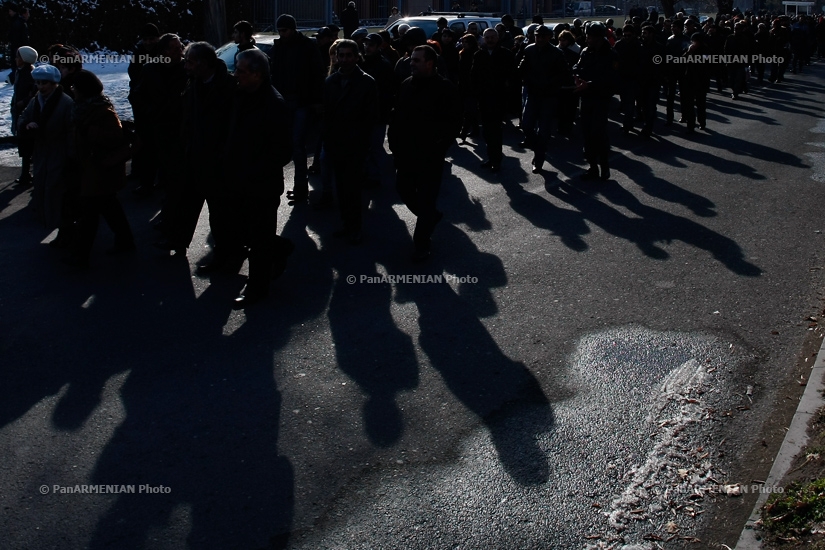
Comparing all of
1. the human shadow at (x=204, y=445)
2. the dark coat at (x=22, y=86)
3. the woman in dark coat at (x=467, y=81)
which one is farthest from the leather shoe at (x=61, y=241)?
the woman in dark coat at (x=467, y=81)

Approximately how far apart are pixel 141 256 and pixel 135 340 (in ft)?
6.56

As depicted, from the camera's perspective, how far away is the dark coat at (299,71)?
974 centimetres

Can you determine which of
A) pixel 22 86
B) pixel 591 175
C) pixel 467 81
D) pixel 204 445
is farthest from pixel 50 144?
pixel 467 81

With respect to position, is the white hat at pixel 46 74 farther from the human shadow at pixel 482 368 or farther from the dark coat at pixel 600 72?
the dark coat at pixel 600 72

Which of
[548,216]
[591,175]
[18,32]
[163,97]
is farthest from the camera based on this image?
[18,32]

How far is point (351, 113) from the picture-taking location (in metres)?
8.05

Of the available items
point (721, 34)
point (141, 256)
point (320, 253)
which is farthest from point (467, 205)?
point (721, 34)

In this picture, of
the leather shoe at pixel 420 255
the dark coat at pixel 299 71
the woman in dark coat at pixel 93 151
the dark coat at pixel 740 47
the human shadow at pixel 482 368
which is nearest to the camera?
the human shadow at pixel 482 368

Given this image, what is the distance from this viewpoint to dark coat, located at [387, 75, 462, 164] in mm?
7594

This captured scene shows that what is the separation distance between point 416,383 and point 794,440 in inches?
84.7

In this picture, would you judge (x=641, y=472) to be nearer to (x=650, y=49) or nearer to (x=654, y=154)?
(x=654, y=154)

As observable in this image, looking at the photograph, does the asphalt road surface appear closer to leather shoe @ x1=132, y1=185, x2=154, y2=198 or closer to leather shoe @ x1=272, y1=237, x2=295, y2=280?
leather shoe @ x1=272, y1=237, x2=295, y2=280

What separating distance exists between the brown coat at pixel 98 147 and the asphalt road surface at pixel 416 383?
2.51 feet

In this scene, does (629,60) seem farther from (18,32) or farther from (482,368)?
(18,32)
